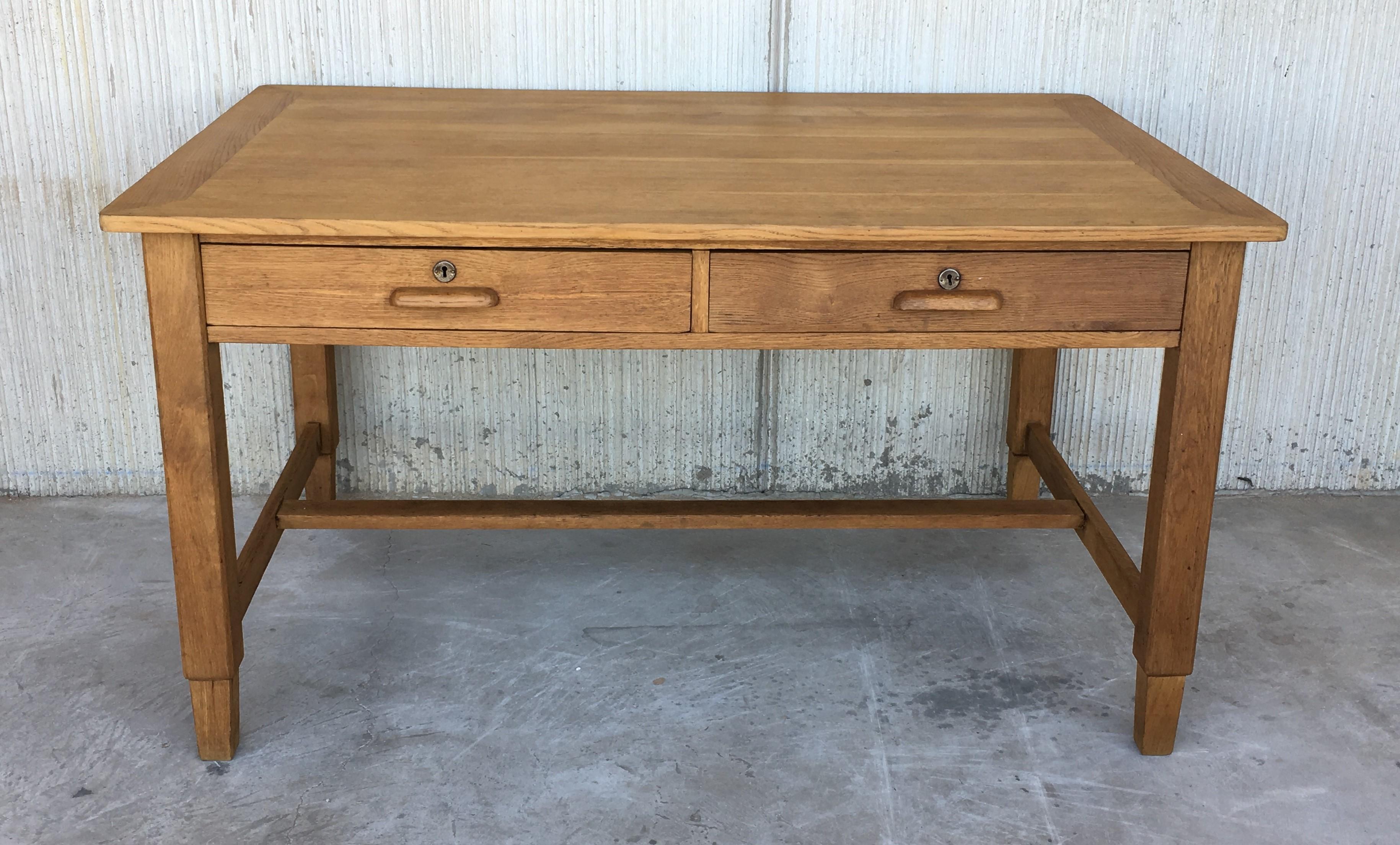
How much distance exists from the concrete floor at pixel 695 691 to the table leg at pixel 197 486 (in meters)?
0.14

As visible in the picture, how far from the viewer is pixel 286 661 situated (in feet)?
7.62

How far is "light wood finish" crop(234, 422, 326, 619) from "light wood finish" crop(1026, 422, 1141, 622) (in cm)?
149

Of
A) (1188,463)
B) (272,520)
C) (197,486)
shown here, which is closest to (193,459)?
(197,486)

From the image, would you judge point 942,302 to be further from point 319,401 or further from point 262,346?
point 262,346

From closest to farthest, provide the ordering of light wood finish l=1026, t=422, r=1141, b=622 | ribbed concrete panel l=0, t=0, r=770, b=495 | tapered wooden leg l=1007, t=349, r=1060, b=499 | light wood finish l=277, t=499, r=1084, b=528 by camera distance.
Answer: light wood finish l=1026, t=422, r=1141, b=622 → light wood finish l=277, t=499, r=1084, b=528 → ribbed concrete panel l=0, t=0, r=770, b=495 → tapered wooden leg l=1007, t=349, r=1060, b=499

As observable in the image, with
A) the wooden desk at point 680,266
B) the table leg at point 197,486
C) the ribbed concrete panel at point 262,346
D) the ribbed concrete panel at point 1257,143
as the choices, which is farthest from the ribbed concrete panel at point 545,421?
the table leg at point 197,486

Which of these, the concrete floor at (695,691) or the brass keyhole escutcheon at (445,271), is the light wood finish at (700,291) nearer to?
the brass keyhole escutcheon at (445,271)

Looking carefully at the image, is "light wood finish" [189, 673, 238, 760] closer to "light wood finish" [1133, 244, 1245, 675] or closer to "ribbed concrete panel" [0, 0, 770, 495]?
"ribbed concrete panel" [0, 0, 770, 495]

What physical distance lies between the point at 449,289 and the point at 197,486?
1.68 ft

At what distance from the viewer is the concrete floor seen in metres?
1.94

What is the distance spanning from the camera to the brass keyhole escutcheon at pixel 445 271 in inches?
70.7

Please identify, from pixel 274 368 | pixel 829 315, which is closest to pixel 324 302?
pixel 829 315

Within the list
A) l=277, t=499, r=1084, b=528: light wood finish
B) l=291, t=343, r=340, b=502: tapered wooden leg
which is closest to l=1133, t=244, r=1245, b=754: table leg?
l=277, t=499, r=1084, b=528: light wood finish

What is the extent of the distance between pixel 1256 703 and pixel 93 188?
2.59 meters
